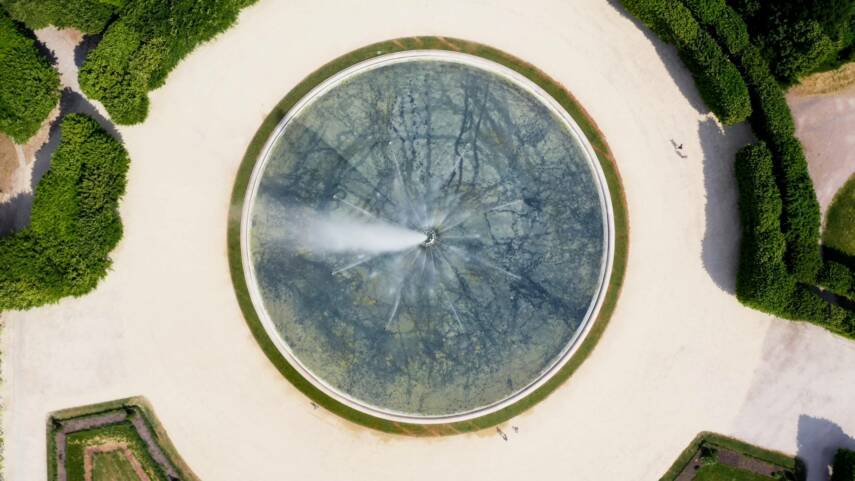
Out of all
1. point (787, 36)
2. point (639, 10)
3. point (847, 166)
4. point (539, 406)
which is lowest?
point (539, 406)

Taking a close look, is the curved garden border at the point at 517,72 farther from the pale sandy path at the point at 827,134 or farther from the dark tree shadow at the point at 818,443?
the dark tree shadow at the point at 818,443

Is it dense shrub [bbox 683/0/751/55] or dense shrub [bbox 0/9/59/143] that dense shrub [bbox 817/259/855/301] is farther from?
dense shrub [bbox 0/9/59/143]

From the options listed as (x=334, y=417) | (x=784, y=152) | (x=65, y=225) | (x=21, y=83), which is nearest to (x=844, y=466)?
(x=784, y=152)

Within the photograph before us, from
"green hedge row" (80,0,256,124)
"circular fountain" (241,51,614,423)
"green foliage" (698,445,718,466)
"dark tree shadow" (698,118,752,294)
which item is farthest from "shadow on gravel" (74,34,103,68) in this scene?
"green foliage" (698,445,718,466)

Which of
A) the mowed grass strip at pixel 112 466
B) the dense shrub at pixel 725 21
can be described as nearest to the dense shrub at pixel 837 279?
the dense shrub at pixel 725 21

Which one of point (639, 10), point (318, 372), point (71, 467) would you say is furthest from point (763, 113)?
point (71, 467)

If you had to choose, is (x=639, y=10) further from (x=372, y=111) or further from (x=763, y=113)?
(x=372, y=111)
